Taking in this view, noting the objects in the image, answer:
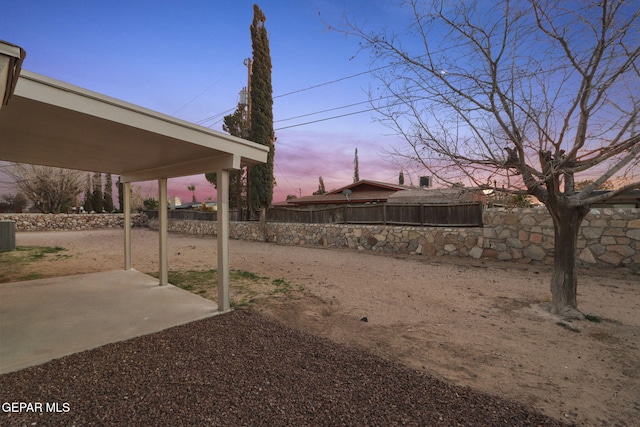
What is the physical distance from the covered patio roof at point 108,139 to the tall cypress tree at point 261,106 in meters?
8.90

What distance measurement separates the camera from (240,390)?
226 cm

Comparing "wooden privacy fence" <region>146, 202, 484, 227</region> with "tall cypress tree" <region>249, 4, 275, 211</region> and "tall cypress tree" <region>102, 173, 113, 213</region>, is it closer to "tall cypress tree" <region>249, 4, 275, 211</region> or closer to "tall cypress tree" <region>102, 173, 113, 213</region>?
"tall cypress tree" <region>249, 4, 275, 211</region>

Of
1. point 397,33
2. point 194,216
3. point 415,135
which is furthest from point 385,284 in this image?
point 194,216

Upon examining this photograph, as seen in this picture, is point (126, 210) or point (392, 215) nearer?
point (126, 210)

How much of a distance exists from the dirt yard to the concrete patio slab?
101 centimetres

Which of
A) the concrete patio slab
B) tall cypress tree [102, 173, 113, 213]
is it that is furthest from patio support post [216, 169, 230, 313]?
tall cypress tree [102, 173, 113, 213]

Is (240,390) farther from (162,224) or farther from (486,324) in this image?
(162,224)

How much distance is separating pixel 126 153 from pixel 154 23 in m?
4.88

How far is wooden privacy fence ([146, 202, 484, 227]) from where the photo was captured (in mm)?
9367

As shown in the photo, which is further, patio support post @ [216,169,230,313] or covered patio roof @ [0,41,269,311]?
patio support post @ [216,169,230,313]

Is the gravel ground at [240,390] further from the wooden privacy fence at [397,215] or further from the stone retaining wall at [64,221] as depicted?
the stone retaining wall at [64,221]

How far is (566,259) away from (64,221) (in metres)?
27.6

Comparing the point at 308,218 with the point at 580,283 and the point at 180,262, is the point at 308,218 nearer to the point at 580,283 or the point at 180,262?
the point at 180,262

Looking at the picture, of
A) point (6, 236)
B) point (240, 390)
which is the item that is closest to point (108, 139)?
point (240, 390)
